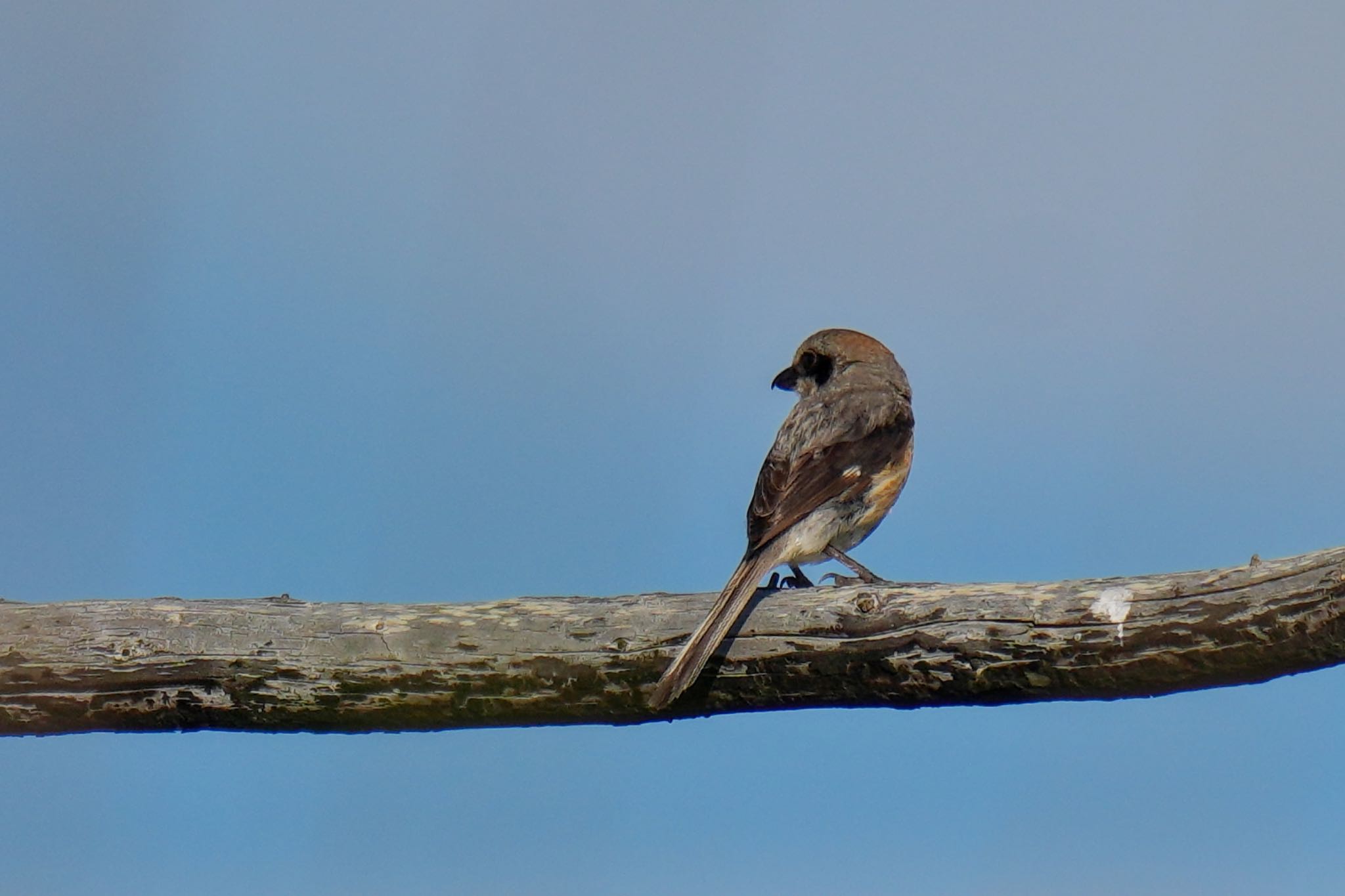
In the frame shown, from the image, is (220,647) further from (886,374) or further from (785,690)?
(886,374)

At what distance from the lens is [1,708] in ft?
13.8

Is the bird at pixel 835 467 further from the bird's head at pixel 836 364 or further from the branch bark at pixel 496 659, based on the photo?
the branch bark at pixel 496 659

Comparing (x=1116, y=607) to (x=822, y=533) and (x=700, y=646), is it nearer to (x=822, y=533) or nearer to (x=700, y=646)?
(x=700, y=646)

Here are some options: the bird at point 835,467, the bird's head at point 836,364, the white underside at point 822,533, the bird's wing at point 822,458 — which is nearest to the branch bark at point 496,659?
the bird at point 835,467

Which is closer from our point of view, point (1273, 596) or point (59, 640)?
point (1273, 596)

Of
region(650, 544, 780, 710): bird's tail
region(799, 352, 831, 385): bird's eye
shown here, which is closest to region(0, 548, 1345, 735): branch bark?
region(650, 544, 780, 710): bird's tail

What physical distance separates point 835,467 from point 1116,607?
2414mm

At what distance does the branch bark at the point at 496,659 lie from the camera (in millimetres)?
3879

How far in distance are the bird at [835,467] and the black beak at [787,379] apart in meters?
0.19

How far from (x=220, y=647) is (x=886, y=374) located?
4.32m

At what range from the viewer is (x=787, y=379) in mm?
7516

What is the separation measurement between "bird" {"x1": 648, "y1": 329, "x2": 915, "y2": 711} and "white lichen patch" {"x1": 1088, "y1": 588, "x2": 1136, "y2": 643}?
1.35m

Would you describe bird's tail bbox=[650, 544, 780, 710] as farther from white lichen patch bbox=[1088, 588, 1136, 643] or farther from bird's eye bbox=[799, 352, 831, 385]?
bird's eye bbox=[799, 352, 831, 385]

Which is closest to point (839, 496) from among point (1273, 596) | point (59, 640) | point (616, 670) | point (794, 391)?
point (794, 391)
